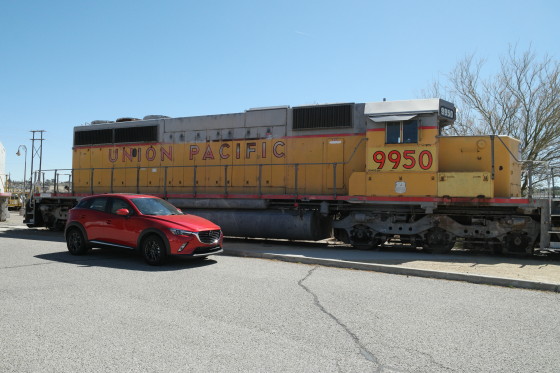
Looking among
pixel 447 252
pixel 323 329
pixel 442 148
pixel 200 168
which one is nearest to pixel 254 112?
pixel 200 168

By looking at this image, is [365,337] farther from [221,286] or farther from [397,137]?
[397,137]

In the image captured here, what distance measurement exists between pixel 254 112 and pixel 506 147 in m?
7.16

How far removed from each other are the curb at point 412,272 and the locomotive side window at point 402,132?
3.67 meters

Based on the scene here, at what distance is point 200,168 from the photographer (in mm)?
14562

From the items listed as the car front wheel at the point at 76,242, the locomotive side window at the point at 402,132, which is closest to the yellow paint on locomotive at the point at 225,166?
the locomotive side window at the point at 402,132

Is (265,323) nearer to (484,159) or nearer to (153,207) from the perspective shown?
(153,207)

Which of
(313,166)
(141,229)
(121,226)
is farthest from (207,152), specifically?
(141,229)

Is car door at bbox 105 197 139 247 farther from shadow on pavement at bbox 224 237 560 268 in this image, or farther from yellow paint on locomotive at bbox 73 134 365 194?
yellow paint on locomotive at bbox 73 134 365 194

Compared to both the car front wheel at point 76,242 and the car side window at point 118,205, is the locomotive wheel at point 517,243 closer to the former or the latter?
the car side window at point 118,205

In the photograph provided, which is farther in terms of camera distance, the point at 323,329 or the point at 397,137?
the point at 397,137

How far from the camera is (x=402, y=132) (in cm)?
1113

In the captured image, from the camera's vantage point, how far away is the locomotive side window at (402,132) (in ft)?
36.3

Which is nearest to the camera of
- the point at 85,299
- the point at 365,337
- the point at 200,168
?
the point at 365,337

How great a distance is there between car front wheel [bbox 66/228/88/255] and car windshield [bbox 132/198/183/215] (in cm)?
162
